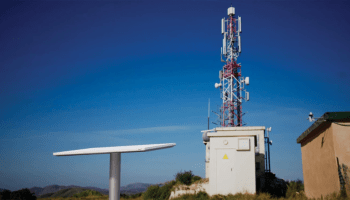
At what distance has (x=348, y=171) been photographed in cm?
570

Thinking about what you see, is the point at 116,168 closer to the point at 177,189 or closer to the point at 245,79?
the point at 177,189

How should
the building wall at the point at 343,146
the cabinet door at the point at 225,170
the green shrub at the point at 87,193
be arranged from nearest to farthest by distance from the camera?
the building wall at the point at 343,146 < the cabinet door at the point at 225,170 < the green shrub at the point at 87,193

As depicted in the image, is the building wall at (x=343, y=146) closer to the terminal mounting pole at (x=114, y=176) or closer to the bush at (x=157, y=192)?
the terminal mounting pole at (x=114, y=176)

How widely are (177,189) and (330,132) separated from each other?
27.4 ft

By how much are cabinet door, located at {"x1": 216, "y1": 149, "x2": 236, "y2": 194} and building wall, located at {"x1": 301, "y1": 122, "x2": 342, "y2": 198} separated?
2.73 m

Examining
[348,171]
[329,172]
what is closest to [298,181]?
[329,172]

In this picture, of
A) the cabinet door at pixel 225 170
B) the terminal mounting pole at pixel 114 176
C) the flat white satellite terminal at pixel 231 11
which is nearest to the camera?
the terminal mounting pole at pixel 114 176

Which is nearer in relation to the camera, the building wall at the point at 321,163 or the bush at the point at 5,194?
the building wall at the point at 321,163

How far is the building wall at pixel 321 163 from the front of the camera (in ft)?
20.5

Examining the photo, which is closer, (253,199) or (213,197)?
(253,199)

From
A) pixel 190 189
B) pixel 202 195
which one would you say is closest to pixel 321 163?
pixel 202 195

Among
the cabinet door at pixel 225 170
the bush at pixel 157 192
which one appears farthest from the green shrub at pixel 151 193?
the cabinet door at pixel 225 170

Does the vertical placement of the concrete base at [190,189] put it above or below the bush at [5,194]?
below

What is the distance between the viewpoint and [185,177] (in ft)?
48.5
